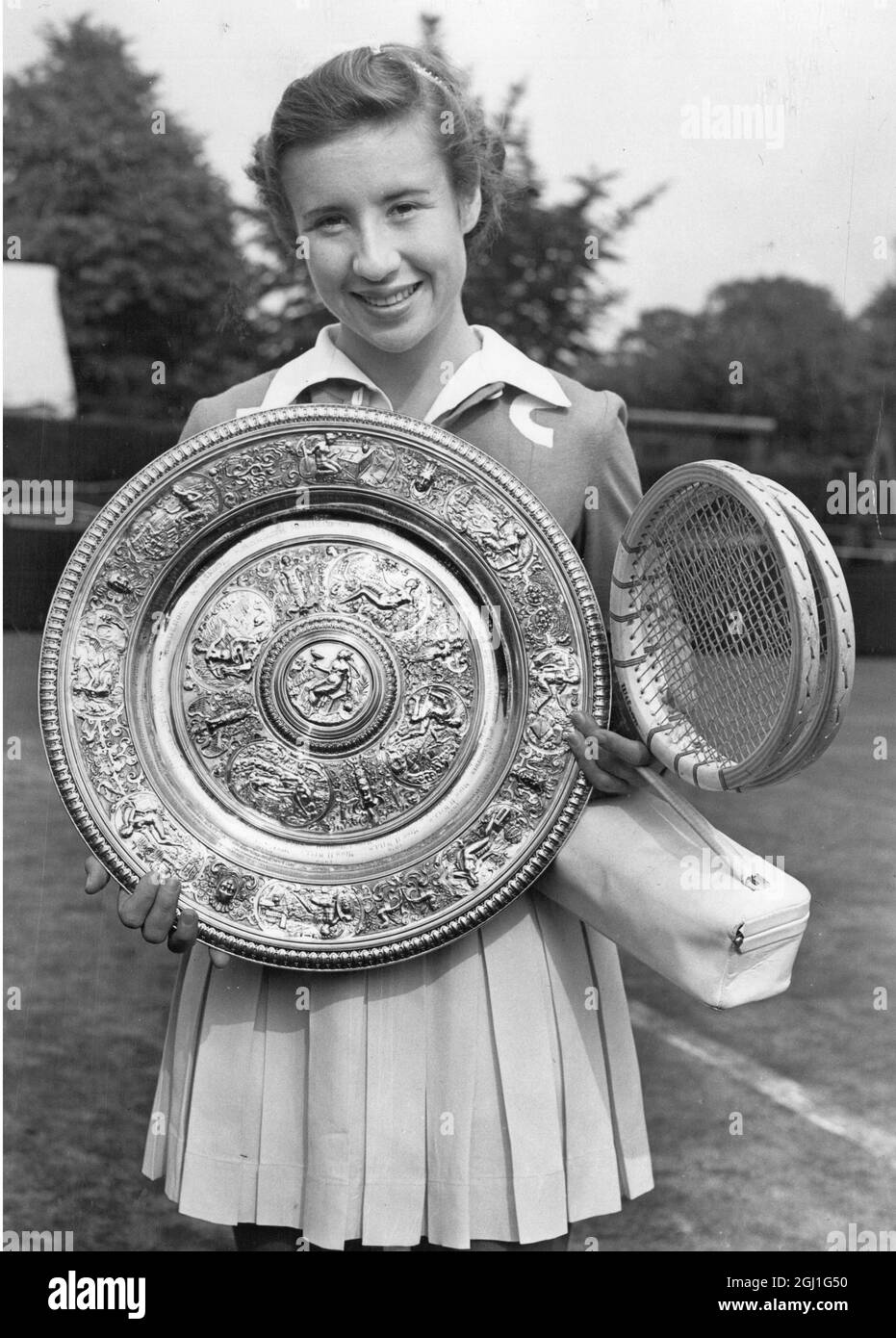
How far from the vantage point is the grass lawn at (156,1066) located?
9.62 feet

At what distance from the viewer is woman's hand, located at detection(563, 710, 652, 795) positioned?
1900mm

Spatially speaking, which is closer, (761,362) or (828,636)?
(828,636)

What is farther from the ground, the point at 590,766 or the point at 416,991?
the point at 590,766

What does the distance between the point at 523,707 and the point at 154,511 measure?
61 centimetres

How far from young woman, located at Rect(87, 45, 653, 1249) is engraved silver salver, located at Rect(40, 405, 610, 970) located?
0.30 feet

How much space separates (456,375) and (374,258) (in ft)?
0.71

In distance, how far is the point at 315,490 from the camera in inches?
77.9

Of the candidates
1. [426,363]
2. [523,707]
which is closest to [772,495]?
[523,707]

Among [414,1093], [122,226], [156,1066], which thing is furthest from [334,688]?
[156,1066]

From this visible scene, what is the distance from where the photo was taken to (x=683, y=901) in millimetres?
1821

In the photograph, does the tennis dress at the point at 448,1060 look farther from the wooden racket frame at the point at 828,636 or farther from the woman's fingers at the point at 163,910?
the wooden racket frame at the point at 828,636

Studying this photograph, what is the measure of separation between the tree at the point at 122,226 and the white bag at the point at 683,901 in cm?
137

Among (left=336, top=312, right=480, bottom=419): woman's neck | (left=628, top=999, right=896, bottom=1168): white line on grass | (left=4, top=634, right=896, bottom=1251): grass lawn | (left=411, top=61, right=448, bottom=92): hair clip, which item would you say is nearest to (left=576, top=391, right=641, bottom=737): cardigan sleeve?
(left=336, top=312, right=480, bottom=419): woman's neck

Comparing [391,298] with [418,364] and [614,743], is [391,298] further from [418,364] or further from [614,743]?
[614,743]
